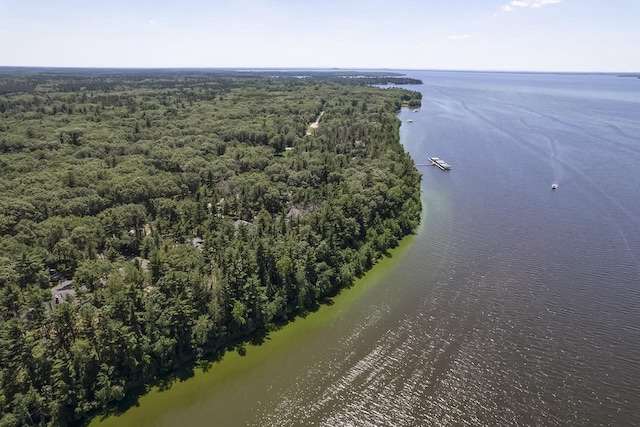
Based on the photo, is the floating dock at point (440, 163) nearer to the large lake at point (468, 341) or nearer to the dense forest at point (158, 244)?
the dense forest at point (158, 244)

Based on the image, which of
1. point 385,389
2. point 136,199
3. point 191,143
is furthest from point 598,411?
point 191,143

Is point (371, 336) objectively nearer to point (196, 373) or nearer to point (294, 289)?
point (294, 289)

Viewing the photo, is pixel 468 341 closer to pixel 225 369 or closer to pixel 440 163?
pixel 225 369

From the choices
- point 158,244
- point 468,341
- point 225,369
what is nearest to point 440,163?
point 468,341

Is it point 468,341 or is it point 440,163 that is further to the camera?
point 440,163

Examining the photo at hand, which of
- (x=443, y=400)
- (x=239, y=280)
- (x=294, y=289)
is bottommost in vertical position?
(x=443, y=400)
